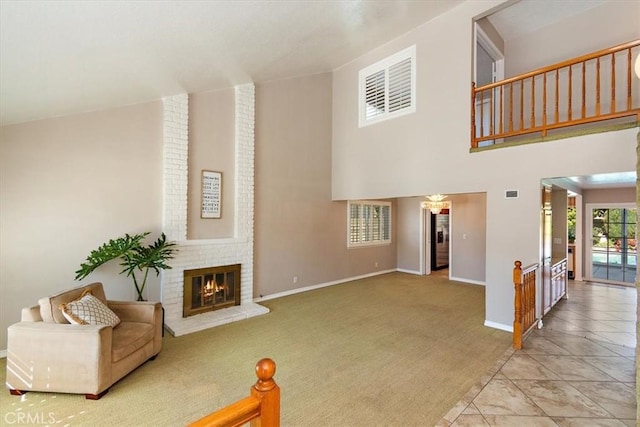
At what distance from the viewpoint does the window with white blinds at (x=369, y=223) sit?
7.49 meters

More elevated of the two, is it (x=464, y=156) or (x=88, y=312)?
(x=464, y=156)

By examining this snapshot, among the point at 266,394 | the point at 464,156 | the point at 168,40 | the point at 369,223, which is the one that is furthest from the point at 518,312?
the point at 168,40

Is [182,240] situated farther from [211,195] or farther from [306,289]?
[306,289]

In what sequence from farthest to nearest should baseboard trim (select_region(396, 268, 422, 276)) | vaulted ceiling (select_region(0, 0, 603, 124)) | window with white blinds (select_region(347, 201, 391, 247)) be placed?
baseboard trim (select_region(396, 268, 422, 276)), window with white blinds (select_region(347, 201, 391, 247)), vaulted ceiling (select_region(0, 0, 603, 124))

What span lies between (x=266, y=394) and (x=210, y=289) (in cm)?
418

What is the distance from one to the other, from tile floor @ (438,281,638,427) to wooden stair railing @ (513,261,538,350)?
0.45ft

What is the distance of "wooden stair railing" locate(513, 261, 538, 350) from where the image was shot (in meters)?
3.55

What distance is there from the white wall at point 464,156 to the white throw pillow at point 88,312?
4403mm

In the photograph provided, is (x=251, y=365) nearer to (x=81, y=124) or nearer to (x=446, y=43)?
(x=81, y=124)

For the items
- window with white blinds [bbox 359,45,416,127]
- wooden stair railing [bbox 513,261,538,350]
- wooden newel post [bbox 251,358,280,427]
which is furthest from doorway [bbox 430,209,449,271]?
wooden newel post [bbox 251,358,280,427]

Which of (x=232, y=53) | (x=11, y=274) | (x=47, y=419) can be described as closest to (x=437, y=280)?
(x=232, y=53)

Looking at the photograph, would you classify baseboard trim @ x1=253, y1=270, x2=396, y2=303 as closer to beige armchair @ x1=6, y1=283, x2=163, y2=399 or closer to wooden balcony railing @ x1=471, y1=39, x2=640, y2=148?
beige armchair @ x1=6, y1=283, x2=163, y2=399

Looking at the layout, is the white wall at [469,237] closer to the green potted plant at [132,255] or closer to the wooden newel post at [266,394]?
the green potted plant at [132,255]

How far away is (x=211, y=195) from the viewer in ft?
16.5
